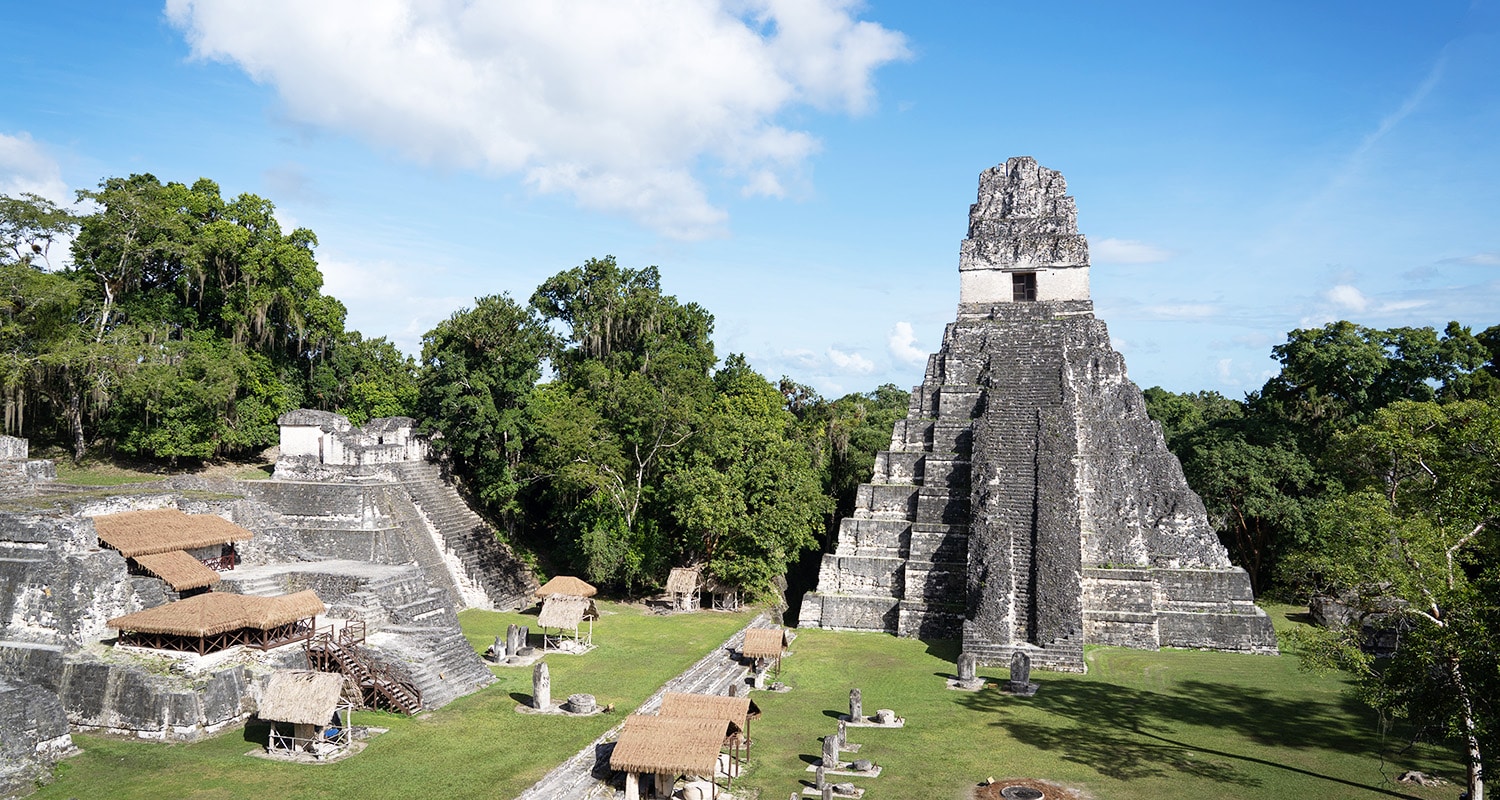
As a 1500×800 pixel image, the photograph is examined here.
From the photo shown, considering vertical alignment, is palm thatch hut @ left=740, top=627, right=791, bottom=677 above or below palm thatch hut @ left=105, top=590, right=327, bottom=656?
below

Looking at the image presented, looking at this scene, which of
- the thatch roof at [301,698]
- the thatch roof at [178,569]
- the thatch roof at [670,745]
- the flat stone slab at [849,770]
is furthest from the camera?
the thatch roof at [178,569]

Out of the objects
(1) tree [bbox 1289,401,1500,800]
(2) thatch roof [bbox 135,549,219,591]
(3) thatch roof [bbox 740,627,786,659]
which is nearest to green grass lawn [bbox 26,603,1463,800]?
(3) thatch roof [bbox 740,627,786,659]

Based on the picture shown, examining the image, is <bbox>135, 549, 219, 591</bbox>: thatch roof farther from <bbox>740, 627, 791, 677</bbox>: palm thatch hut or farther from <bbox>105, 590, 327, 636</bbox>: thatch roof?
<bbox>740, 627, 791, 677</bbox>: palm thatch hut

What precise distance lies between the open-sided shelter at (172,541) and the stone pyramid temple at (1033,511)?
16190 millimetres

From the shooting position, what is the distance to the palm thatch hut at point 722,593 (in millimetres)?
30203

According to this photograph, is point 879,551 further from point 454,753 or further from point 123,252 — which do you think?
point 123,252

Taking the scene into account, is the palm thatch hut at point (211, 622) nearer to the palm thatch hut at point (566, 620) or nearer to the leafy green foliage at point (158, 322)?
the palm thatch hut at point (566, 620)

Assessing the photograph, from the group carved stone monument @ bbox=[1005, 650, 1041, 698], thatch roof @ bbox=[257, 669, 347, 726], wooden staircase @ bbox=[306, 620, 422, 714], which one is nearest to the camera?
thatch roof @ bbox=[257, 669, 347, 726]

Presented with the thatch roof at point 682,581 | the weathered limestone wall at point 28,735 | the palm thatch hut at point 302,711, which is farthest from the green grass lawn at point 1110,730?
the weathered limestone wall at point 28,735

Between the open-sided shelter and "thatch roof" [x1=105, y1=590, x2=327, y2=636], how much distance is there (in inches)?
74.7

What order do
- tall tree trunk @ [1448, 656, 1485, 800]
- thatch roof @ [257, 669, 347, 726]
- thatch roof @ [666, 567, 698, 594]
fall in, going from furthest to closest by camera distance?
thatch roof @ [666, 567, 698, 594]
thatch roof @ [257, 669, 347, 726]
tall tree trunk @ [1448, 656, 1485, 800]

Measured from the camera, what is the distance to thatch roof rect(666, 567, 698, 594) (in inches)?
1145

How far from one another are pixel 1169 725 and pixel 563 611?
14.3m

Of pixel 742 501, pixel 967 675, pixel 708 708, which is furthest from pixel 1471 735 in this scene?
pixel 742 501
